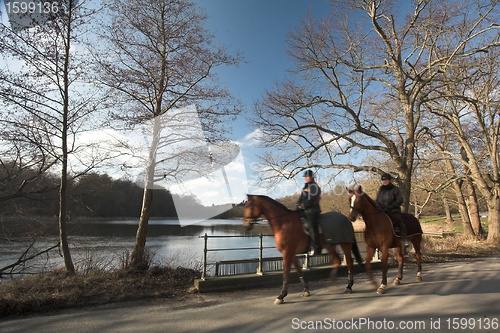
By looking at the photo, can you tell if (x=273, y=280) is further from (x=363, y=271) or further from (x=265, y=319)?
(x=363, y=271)

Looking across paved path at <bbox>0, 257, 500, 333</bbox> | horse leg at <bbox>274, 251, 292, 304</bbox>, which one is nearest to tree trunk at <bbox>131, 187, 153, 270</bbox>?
paved path at <bbox>0, 257, 500, 333</bbox>

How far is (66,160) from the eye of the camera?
8008mm

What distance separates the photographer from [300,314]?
5.15 metres

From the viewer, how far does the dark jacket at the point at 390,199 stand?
7258 mm

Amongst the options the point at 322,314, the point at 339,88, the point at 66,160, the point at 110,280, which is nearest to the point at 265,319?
the point at 322,314

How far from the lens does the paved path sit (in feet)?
14.9

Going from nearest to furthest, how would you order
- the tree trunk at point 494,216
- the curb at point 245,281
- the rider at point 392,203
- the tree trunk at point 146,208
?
the curb at point 245,281 → the rider at point 392,203 → the tree trunk at point 146,208 → the tree trunk at point 494,216

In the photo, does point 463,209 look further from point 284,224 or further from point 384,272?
point 284,224

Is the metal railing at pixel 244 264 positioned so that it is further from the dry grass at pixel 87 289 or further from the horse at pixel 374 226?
the horse at pixel 374 226

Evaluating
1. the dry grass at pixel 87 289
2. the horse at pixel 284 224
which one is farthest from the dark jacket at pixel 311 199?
the dry grass at pixel 87 289

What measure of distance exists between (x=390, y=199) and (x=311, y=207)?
2404 mm

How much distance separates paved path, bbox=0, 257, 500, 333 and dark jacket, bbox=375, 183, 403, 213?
1.79 m

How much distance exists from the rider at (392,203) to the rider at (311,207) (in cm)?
189

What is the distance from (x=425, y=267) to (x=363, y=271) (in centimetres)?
240
